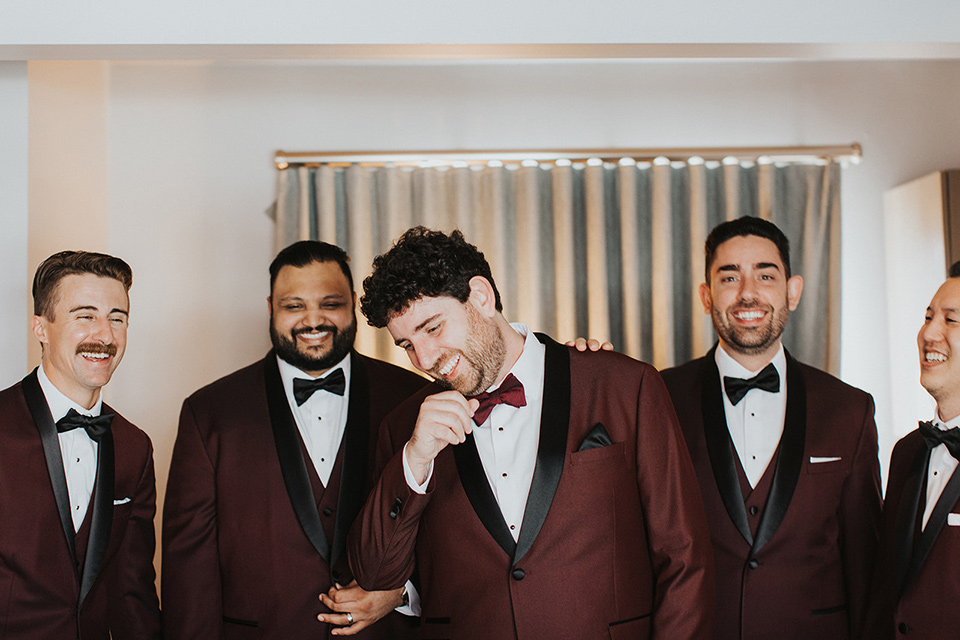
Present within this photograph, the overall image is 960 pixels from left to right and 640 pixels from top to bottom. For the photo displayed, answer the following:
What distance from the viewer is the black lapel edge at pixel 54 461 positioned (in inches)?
98.8

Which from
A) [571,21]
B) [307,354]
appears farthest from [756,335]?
[307,354]

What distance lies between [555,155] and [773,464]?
83.4 inches

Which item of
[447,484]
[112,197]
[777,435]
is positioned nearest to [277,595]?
[447,484]

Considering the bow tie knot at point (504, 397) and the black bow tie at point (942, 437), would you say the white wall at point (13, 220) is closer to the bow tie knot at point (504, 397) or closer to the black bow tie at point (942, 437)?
the bow tie knot at point (504, 397)

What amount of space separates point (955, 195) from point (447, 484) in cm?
303

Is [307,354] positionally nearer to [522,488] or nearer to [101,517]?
[101,517]

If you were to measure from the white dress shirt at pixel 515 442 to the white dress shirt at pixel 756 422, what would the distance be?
0.87 meters

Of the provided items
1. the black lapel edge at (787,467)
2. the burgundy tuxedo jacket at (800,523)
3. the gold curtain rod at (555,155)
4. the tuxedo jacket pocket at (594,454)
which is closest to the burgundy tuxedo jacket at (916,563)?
the burgundy tuxedo jacket at (800,523)

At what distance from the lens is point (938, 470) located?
8.13 ft

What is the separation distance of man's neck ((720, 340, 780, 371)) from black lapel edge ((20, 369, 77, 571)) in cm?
217

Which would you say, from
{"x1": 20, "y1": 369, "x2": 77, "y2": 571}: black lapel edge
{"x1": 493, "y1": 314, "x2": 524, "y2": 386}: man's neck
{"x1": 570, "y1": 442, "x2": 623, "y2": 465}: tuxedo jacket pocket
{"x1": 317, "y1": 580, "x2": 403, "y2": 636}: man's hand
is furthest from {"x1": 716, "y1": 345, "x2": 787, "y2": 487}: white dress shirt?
{"x1": 20, "y1": 369, "x2": 77, "y2": 571}: black lapel edge

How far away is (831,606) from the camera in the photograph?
2.67 m

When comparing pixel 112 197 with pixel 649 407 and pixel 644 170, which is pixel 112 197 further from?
pixel 649 407

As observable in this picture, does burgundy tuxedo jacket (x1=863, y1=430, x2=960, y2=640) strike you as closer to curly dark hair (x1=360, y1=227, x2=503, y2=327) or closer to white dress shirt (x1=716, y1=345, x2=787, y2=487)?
white dress shirt (x1=716, y1=345, x2=787, y2=487)
